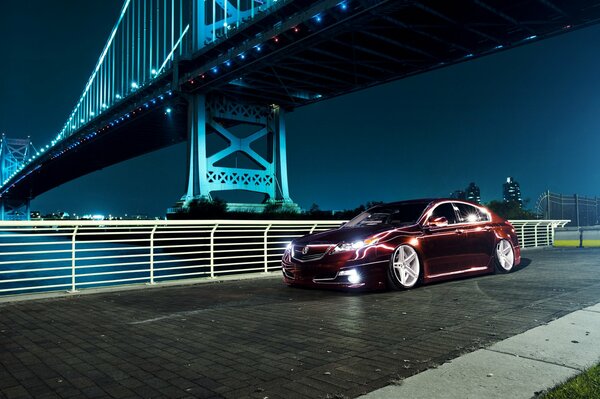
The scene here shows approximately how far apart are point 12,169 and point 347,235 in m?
115

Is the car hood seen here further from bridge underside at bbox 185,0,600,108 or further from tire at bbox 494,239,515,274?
bridge underside at bbox 185,0,600,108

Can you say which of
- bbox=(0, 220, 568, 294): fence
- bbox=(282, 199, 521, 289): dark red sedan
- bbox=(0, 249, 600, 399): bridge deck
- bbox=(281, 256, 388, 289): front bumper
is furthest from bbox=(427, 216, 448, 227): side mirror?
bbox=(0, 220, 568, 294): fence

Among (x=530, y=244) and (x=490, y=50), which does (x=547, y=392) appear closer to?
(x=530, y=244)

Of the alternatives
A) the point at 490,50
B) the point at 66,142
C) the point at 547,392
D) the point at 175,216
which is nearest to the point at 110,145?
the point at 66,142

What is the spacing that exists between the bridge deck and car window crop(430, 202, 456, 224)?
1.12 meters

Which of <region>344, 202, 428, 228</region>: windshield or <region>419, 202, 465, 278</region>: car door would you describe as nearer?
<region>419, 202, 465, 278</region>: car door

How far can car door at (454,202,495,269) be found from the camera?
7.92m

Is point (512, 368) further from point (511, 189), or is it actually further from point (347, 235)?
point (511, 189)

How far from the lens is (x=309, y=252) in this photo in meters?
7.10

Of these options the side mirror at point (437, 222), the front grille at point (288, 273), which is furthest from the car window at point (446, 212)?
the front grille at point (288, 273)

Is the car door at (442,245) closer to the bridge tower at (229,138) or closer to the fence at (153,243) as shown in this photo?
the fence at (153,243)

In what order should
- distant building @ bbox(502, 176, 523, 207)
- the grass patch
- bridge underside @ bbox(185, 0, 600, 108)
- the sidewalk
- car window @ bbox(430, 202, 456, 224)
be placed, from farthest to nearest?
distant building @ bbox(502, 176, 523, 207) → bridge underside @ bbox(185, 0, 600, 108) → car window @ bbox(430, 202, 456, 224) → the sidewalk → the grass patch

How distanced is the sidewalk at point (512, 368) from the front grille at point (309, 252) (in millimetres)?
3113

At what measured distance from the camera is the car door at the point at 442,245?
729 cm
